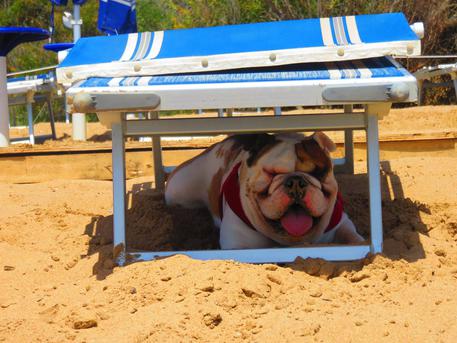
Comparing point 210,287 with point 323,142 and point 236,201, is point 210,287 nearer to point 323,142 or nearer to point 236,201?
point 236,201

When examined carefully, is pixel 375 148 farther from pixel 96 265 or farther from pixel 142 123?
pixel 96 265

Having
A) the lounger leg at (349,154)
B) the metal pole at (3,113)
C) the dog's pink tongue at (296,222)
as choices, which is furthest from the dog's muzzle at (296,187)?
the metal pole at (3,113)

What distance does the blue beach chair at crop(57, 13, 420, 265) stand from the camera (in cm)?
346

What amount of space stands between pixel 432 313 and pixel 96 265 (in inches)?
62.1

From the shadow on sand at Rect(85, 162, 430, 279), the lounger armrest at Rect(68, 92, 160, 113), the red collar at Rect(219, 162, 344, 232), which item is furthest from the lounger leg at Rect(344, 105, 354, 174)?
the lounger armrest at Rect(68, 92, 160, 113)

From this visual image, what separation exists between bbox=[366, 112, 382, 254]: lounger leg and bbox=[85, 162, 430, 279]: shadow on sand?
10 centimetres

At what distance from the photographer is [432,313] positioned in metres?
3.00

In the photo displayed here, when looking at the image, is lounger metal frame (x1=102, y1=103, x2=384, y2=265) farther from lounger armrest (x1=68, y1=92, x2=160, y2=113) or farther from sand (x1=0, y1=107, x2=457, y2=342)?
lounger armrest (x1=68, y1=92, x2=160, y2=113)

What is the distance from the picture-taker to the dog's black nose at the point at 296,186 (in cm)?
367

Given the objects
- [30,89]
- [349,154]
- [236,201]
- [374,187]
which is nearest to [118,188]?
[236,201]

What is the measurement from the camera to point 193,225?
15.4 feet

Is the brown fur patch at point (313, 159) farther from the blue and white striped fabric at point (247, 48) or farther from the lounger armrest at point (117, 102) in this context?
the lounger armrest at point (117, 102)

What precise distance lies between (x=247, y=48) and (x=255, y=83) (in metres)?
0.54

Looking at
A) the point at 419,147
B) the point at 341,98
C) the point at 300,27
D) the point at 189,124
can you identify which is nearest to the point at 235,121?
the point at 189,124
